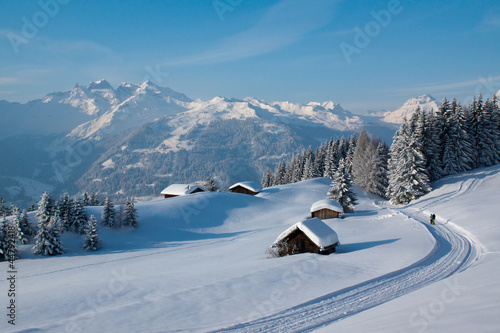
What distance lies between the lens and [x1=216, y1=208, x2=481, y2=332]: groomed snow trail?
34.2 ft

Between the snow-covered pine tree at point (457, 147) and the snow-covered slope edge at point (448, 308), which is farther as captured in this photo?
the snow-covered pine tree at point (457, 147)

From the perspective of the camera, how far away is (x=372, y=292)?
13.1 m

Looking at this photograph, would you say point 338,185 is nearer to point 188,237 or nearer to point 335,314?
point 188,237

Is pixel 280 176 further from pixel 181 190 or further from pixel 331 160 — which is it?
pixel 181 190

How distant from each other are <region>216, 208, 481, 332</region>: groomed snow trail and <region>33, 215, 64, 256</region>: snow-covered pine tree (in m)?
26.2

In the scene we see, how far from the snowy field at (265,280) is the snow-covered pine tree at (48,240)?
97cm

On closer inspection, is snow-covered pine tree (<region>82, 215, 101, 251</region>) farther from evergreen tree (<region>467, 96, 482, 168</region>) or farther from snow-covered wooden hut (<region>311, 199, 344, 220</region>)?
evergreen tree (<region>467, 96, 482, 168</region>)

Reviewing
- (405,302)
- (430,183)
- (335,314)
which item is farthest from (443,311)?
(430,183)

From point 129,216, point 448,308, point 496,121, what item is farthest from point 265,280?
point 496,121

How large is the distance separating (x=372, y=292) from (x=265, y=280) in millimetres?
5323

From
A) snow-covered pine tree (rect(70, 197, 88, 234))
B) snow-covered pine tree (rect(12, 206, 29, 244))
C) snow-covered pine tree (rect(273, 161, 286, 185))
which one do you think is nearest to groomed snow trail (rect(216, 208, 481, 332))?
snow-covered pine tree (rect(12, 206, 29, 244))

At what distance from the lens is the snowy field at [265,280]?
988cm

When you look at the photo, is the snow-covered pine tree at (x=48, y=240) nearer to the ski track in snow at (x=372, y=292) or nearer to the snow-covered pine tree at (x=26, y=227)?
the snow-covered pine tree at (x=26, y=227)

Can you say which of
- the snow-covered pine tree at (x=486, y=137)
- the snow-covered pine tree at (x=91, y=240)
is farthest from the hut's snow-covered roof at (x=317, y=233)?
the snow-covered pine tree at (x=486, y=137)
